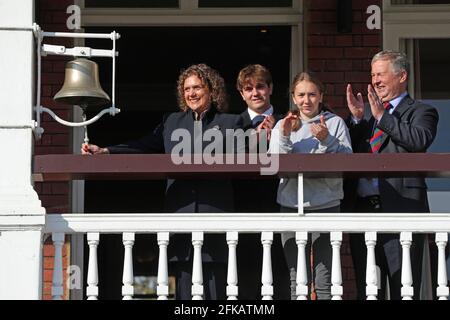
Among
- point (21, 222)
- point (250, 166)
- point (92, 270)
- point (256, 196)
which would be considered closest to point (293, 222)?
point (250, 166)

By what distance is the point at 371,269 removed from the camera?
717cm

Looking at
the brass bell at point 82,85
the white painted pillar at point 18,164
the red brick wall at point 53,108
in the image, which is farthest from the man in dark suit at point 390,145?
the red brick wall at point 53,108

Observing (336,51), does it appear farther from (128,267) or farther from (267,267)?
(128,267)

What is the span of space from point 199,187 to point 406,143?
3.92 feet

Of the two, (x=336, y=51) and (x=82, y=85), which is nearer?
(x=82, y=85)

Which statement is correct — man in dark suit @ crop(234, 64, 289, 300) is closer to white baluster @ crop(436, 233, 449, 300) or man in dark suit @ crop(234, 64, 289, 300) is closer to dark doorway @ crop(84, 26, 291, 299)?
white baluster @ crop(436, 233, 449, 300)

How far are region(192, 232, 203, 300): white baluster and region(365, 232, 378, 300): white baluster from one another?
0.91 metres

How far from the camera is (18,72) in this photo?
7.24 m

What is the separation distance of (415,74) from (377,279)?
289cm

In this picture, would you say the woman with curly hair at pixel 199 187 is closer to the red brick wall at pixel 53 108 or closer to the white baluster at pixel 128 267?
the white baluster at pixel 128 267

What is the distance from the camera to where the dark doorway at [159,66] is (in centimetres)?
1041

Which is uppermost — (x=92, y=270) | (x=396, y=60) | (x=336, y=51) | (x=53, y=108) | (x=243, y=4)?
(x=243, y=4)

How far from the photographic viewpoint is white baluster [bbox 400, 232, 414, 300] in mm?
7145
